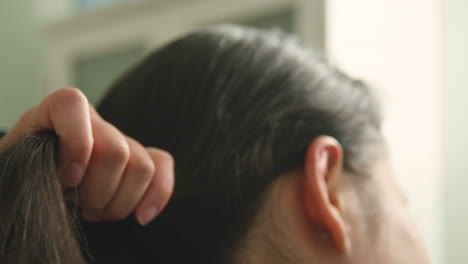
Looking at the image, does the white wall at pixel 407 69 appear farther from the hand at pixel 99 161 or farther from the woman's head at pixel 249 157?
the hand at pixel 99 161

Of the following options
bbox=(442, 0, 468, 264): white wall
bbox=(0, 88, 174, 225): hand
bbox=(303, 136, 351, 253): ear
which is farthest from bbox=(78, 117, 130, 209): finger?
bbox=(442, 0, 468, 264): white wall

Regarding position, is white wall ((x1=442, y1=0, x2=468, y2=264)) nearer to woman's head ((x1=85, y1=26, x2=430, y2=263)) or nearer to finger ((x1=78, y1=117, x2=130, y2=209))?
woman's head ((x1=85, y1=26, x2=430, y2=263))

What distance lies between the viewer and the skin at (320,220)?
582mm

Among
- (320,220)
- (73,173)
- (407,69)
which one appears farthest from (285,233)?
(407,69)

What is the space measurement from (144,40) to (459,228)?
1276mm

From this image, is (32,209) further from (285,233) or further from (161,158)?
(285,233)

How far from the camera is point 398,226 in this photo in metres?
0.68

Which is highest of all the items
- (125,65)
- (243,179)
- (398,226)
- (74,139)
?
(74,139)

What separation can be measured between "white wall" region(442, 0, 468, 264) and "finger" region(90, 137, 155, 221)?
45.3 inches

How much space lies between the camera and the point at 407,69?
1430 mm

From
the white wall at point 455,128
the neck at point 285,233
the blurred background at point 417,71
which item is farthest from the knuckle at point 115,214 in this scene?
the white wall at point 455,128

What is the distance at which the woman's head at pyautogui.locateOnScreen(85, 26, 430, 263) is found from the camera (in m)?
0.58

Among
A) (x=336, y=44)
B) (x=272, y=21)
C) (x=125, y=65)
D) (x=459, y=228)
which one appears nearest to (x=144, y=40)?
(x=125, y=65)

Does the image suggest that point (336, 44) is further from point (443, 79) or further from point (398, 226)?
point (398, 226)
